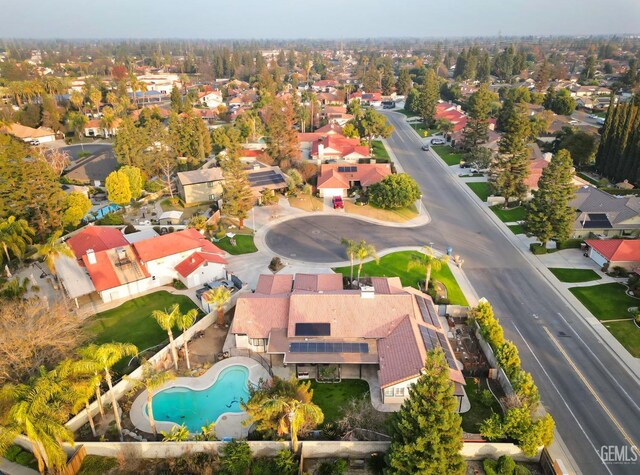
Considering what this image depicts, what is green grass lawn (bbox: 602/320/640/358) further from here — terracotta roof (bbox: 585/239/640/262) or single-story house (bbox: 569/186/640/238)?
single-story house (bbox: 569/186/640/238)

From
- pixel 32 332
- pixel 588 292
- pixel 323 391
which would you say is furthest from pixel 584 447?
Result: pixel 32 332

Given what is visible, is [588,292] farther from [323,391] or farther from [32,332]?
[32,332]

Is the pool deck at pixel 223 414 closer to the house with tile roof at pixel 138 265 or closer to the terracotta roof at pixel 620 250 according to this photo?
the house with tile roof at pixel 138 265

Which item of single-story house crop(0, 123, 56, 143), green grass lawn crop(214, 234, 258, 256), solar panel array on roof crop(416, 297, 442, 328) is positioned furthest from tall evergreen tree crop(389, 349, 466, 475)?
single-story house crop(0, 123, 56, 143)

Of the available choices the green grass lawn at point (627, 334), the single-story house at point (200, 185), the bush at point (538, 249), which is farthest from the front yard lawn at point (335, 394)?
the single-story house at point (200, 185)

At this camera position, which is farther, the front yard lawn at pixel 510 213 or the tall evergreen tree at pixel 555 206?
the front yard lawn at pixel 510 213
